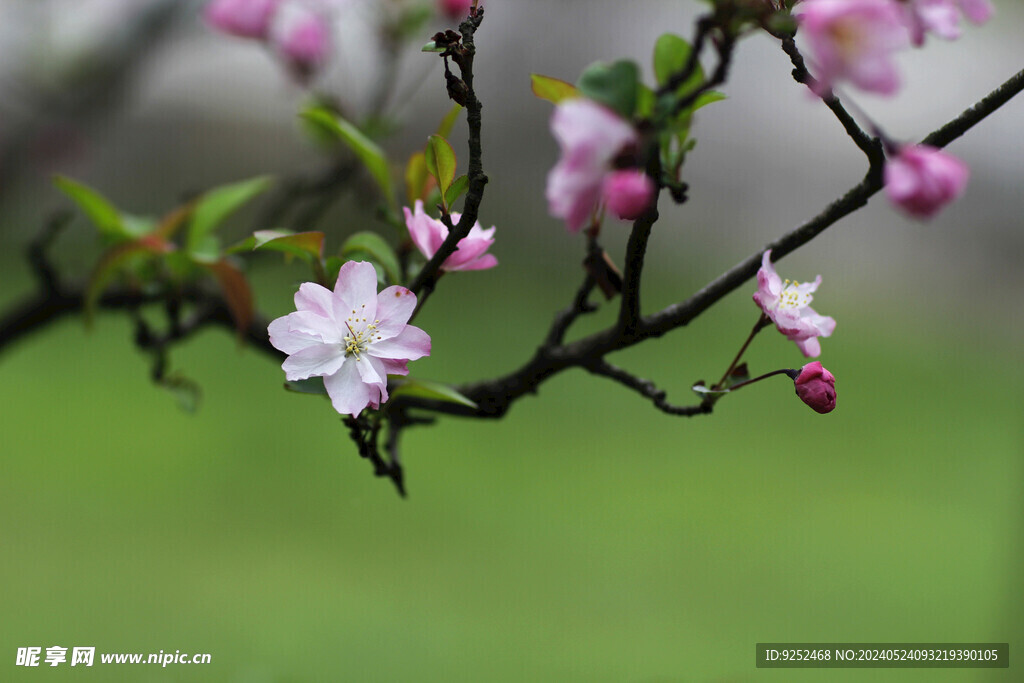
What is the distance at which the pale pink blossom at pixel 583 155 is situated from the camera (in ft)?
0.56

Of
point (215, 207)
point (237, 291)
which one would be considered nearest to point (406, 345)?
point (237, 291)

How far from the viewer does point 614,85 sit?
18 cm

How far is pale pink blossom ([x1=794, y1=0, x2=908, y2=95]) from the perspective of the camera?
176 mm

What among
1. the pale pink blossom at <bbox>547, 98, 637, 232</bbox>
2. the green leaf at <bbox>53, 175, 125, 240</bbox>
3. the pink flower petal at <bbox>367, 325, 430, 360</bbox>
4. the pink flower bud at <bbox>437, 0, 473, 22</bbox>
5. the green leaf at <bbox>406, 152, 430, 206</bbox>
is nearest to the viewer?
the pale pink blossom at <bbox>547, 98, 637, 232</bbox>

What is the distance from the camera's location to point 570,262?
2.65 m

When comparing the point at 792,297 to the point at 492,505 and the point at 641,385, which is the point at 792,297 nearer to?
the point at 641,385

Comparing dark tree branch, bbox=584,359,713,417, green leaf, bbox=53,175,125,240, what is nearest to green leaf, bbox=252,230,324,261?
dark tree branch, bbox=584,359,713,417

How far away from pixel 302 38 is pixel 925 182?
0.67 m

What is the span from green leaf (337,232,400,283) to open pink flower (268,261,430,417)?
0.19 ft

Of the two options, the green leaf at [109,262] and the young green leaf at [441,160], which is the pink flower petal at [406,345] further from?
the green leaf at [109,262]

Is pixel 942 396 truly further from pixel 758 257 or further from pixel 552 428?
pixel 758 257

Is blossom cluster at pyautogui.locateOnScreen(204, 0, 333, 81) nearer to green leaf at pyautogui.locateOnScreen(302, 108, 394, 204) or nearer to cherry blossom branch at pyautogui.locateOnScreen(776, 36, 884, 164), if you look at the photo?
green leaf at pyautogui.locateOnScreen(302, 108, 394, 204)

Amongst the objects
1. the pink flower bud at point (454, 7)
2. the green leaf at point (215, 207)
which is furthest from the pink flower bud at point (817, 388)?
the pink flower bud at point (454, 7)

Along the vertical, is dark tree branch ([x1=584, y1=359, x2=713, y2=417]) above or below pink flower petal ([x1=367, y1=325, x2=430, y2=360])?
above
